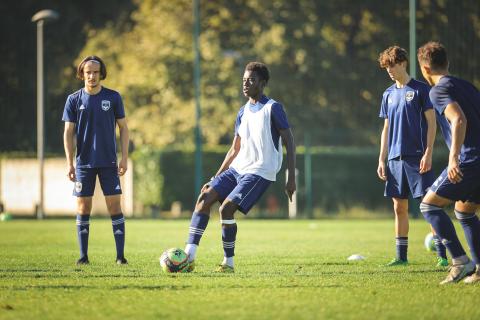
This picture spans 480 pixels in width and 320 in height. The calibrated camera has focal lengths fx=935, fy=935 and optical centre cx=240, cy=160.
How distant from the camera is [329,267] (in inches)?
434

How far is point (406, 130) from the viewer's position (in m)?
10.9

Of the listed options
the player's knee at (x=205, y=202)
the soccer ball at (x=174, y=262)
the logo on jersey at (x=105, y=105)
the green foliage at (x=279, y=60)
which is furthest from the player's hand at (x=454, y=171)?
the green foliage at (x=279, y=60)

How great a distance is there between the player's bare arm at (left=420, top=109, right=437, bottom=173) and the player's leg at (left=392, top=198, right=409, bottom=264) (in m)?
0.78

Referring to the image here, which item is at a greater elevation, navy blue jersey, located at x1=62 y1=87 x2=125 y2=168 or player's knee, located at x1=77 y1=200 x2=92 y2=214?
navy blue jersey, located at x1=62 y1=87 x2=125 y2=168

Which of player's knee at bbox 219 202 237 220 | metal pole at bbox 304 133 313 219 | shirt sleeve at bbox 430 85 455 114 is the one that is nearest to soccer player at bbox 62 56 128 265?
player's knee at bbox 219 202 237 220

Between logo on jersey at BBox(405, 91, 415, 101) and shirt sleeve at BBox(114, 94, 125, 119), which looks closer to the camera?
logo on jersey at BBox(405, 91, 415, 101)

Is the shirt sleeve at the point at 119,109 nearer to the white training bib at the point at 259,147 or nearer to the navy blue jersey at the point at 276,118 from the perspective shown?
the white training bib at the point at 259,147

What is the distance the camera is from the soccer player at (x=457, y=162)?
27.0 ft

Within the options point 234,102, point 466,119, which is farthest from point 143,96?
point 466,119

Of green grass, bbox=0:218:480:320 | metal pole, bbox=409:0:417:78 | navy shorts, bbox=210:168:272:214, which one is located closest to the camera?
green grass, bbox=0:218:480:320

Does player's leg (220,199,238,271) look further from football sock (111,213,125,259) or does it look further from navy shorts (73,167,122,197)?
navy shorts (73,167,122,197)

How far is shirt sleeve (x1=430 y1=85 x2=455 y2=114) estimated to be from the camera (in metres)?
8.26

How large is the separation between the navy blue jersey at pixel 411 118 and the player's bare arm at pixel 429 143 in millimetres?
81

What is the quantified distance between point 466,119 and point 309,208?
21648mm
